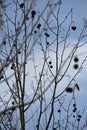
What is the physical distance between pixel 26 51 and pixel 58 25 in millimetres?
859

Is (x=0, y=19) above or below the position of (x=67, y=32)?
below

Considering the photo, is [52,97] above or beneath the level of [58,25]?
beneath

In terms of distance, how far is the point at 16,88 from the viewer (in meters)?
4.31

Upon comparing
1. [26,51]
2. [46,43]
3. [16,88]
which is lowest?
[16,88]

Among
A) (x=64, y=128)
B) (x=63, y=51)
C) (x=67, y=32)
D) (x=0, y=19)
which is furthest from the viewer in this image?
(x=64, y=128)

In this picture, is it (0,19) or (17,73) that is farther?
(17,73)

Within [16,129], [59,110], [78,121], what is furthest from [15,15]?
[78,121]

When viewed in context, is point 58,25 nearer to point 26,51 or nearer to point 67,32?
point 67,32

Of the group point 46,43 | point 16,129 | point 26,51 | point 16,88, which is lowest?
point 16,129

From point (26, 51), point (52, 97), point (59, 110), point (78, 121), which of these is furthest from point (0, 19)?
point (78, 121)

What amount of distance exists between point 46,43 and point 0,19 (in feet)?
5.08

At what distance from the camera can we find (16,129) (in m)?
4.84

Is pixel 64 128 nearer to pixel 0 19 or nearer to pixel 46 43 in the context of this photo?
pixel 46 43

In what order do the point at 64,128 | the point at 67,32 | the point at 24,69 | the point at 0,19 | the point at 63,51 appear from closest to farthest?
the point at 0,19 → the point at 24,69 → the point at 63,51 → the point at 67,32 → the point at 64,128
